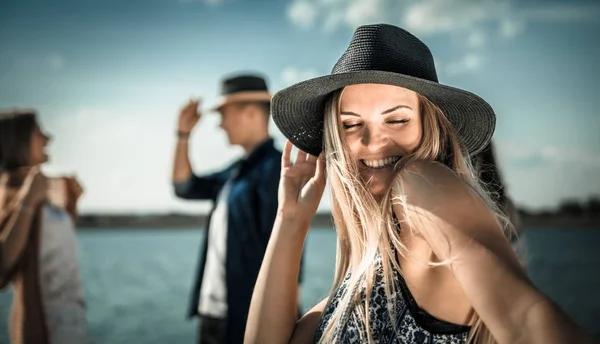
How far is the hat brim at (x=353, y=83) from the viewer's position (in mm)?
1445

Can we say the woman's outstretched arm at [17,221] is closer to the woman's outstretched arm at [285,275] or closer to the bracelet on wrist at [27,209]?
the bracelet on wrist at [27,209]

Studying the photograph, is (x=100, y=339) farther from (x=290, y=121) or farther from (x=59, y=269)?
(x=290, y=121)

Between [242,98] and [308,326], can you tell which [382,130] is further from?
[242,98]

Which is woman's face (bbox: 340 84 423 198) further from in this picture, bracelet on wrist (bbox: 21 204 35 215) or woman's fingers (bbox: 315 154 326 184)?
bracelet on wrist (bbox: 21 204 35 215)

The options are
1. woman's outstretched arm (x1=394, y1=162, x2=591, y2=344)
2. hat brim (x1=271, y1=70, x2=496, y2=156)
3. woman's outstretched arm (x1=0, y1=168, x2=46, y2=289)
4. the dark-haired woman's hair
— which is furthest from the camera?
the dark-haired woman's hair

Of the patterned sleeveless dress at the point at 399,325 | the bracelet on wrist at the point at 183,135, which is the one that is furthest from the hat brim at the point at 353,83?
the bracelet on wrist at the point at 183,135

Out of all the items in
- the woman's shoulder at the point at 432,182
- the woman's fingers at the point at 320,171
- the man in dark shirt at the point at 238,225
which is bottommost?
the man in dark shirt at the point at 238,225

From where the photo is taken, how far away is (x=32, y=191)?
11.4 ft

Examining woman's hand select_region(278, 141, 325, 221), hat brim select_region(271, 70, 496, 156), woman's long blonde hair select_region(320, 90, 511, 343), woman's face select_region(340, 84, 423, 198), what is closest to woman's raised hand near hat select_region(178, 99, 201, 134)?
hat brim select_region(271, 70, 496, 156)

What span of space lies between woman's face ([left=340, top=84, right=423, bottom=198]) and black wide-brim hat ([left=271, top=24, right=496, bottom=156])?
4cm

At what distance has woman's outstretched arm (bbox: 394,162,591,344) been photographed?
0.99m

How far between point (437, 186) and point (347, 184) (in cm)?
33

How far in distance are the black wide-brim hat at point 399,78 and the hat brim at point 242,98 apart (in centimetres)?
270

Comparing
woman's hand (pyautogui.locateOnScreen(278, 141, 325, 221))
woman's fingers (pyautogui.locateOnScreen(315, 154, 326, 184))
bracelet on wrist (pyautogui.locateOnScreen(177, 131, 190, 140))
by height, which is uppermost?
woman's fingers (pyautogui.locateOnScreen(315, 154, 326, 184))
